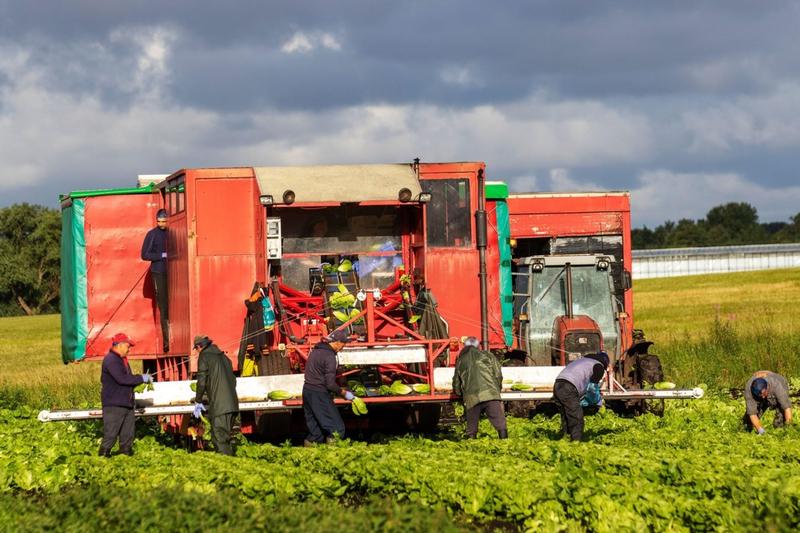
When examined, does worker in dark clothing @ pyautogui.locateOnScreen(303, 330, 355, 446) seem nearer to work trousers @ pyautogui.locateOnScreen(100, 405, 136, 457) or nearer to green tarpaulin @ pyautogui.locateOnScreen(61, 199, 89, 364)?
work trousers @ pyautogui.locateOnScreen(100, 405, 136, 457)

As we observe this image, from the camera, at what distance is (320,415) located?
15102 millimetres

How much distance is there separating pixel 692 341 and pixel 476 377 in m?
16.9

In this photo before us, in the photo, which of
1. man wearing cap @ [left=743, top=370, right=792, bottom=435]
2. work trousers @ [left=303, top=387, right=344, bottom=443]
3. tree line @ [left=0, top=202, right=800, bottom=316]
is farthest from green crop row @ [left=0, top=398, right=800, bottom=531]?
tree line @ [left=0, top=202, right=800, bottom=316]

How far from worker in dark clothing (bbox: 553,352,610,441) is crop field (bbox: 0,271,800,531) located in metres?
0.44

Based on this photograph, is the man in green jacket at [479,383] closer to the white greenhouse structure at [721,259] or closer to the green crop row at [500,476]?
the green crop row at [500,476]

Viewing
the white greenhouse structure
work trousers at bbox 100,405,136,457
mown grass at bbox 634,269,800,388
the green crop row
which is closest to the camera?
the green crop row

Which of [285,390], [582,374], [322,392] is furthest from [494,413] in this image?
[285,390]

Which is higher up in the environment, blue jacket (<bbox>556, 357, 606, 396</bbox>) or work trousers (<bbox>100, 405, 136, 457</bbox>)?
blue jacket (<bbox>556, 357, 606, 396</bbox>)

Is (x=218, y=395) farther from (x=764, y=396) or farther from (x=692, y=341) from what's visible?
(x=692, y=341)

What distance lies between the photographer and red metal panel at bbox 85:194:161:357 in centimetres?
1888

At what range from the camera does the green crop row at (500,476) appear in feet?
33.4

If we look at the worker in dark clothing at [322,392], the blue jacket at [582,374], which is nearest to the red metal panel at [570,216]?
the blue jacket at [582,374]

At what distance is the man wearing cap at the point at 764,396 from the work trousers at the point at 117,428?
7711 millimetres

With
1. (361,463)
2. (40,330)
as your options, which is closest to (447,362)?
(361,463)
